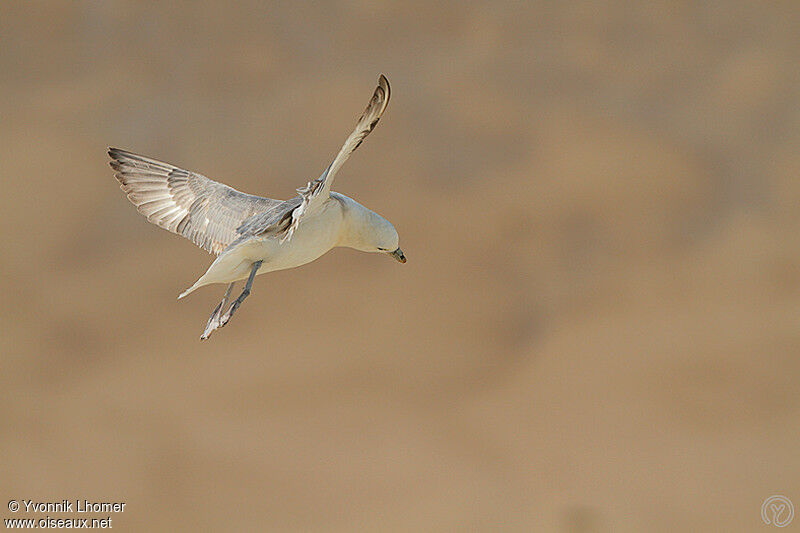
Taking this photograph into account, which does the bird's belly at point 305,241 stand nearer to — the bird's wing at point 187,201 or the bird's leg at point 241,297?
the bird's leg at point 241,297

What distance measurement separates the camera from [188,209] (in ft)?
5.35

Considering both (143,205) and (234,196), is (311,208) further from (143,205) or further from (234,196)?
(143,205)

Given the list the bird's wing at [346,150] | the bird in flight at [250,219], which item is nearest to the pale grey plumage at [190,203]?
the bird in flight at [250,219]

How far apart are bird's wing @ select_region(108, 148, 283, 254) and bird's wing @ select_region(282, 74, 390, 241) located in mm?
261

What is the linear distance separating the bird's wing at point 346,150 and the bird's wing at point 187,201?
0.26 metres

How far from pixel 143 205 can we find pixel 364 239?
0.43 metres

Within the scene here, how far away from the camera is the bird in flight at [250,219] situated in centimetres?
127

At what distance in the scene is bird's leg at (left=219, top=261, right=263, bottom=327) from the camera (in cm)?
130

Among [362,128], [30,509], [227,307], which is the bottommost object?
[30,509]

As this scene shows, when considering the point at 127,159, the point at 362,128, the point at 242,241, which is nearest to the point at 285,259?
the point at 242,241

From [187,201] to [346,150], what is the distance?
2.07 ft

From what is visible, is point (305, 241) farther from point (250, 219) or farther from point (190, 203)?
point (190, 203)

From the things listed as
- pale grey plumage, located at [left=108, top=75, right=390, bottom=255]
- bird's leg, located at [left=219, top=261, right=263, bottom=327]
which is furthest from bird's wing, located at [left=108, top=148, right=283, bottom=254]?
bird's leg, located at [left=219, top=261, right=263, bottom=327]

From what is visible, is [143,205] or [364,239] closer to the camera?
[364,239]
